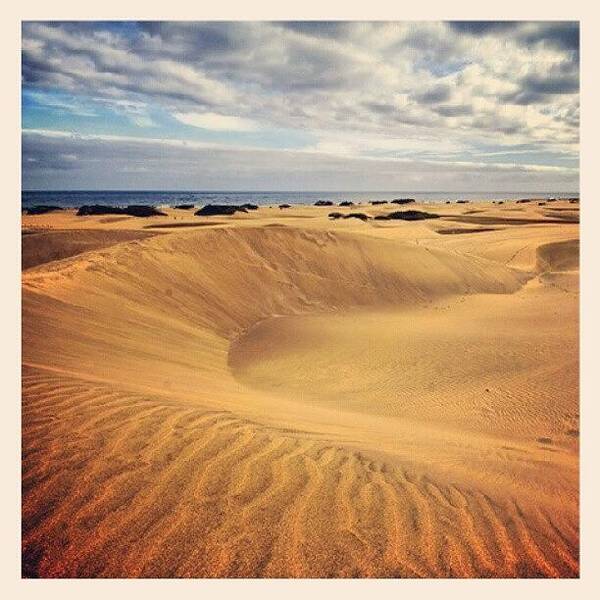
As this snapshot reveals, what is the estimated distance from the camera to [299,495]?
3.14 m

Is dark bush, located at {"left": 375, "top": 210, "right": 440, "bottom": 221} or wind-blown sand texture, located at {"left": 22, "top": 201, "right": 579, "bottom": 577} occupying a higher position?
dark bush, located at {"left": 375, "top": 210, "right": 440, "bottom": 221}

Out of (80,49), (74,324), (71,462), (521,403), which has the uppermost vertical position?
(80,49)

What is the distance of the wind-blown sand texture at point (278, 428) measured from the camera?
2.78 metres

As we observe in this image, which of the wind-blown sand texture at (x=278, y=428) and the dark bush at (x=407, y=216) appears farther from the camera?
the dark bush at (x=407, y=216)

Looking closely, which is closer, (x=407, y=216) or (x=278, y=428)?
(x=278, y=428)

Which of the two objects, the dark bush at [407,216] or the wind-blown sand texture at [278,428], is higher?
the dark bush at [407,216]

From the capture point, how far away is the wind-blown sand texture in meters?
2.78

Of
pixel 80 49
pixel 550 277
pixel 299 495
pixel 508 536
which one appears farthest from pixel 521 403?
pixel 550 277

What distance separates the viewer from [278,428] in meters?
4.22

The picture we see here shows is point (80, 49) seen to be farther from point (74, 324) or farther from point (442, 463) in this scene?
point (442, 463)

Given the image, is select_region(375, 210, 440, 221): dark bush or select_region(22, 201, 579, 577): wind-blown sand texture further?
select_region(375, 210, 440, 221): dark bush

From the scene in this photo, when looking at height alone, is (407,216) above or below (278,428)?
above

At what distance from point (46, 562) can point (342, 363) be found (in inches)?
222

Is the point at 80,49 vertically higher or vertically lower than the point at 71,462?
higher
